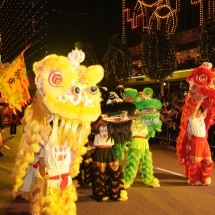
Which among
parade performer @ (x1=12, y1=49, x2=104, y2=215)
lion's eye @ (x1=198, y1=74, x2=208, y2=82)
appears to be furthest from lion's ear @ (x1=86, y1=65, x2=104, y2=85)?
lion's eye @ (x1=198, y1=74, x2=208, y2=82)

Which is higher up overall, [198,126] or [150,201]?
[198,126]

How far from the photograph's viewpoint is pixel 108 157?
5539 mm

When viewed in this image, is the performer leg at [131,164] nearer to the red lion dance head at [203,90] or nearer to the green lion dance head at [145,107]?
the green lion dance head at [145,107]

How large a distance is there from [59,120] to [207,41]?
32.9 feet

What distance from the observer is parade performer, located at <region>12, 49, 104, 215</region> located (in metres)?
3.51

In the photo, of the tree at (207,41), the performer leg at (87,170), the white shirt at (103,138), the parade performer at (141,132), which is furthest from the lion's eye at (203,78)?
the tree at (207,41)

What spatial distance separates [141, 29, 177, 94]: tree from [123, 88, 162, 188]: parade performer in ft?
34.6

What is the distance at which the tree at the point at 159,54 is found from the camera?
16578 millimetres

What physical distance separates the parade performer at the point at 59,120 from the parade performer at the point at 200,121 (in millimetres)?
3316

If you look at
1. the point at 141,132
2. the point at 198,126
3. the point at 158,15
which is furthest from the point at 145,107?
the point at 158,15

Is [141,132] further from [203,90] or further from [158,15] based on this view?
[158,15]

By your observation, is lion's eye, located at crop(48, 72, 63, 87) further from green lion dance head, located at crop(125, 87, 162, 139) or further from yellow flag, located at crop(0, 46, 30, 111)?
yellow flag, located at crop(0, 46, 30, 111)

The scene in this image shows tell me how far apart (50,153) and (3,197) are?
260 cm

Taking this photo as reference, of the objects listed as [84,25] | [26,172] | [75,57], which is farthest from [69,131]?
[84,25]
